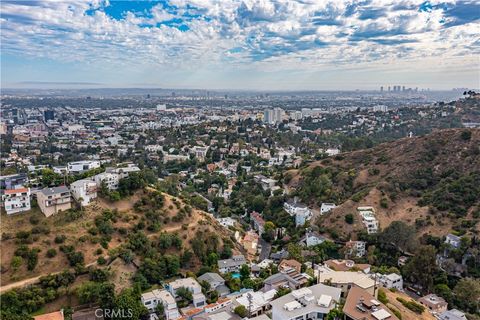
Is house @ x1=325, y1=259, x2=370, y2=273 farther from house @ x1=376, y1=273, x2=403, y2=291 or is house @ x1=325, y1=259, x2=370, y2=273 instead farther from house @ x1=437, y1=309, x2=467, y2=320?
house @ x1=437, y1=309, x2=467, y2=320

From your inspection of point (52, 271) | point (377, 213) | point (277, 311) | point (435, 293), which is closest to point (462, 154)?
point (377, 213)

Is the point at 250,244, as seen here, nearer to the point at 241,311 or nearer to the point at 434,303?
the point at 241,311

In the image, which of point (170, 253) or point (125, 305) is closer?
point (125, 305)

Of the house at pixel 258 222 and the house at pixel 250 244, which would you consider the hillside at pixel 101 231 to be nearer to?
the house at pixel 250 244

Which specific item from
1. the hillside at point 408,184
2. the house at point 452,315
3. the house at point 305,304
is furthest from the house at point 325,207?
the house at point 305,304

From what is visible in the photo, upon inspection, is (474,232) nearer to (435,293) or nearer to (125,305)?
(435,293)

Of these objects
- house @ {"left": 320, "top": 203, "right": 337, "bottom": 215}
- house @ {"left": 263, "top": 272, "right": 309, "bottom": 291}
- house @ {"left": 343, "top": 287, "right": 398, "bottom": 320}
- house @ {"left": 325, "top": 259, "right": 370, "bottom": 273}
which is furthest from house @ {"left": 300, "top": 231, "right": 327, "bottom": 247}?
house @ {"left": 343, "top": 287, "right": 398, "bottom": 320}
